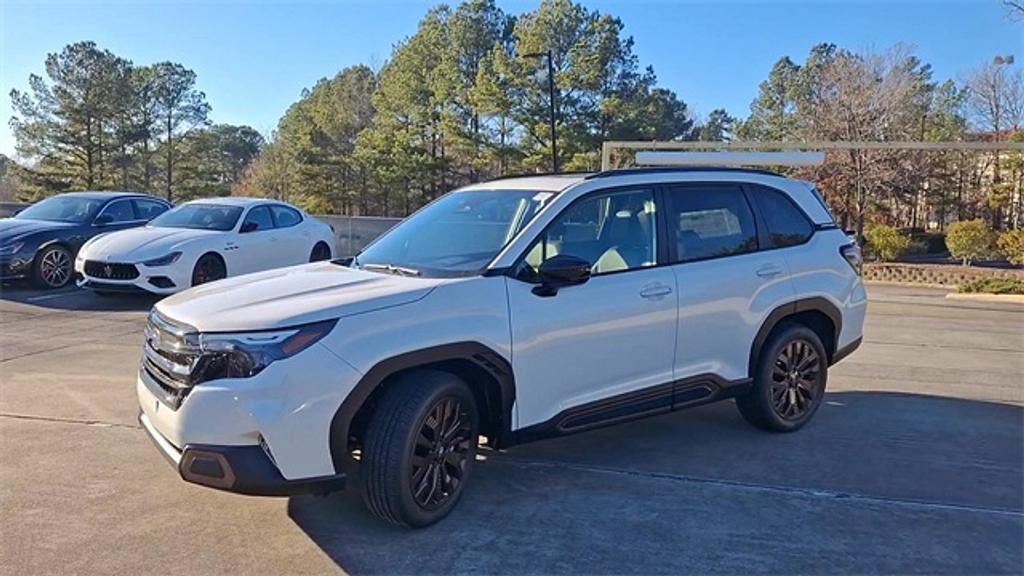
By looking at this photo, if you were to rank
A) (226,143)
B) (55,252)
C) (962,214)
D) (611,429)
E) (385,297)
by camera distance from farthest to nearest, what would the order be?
1. (226,143)
2. (962,214)
3. (55,252)
4. (611,429)
5. (385,297)

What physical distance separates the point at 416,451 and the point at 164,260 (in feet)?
24.9

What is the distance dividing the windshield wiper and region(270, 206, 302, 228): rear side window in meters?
7.73

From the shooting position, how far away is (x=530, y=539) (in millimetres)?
3551

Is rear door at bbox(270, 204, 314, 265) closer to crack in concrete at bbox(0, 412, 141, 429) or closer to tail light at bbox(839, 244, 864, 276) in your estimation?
crack in concrete at bbox(0, 412, 141, 429)

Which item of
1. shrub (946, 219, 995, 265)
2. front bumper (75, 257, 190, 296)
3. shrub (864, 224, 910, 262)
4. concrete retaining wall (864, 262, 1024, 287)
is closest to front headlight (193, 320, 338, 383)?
front bumper (75, 257, 190, 296)

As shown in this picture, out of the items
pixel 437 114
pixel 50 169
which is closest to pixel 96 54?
pixel 50 169

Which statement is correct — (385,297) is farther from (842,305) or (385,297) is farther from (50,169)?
(50,169)

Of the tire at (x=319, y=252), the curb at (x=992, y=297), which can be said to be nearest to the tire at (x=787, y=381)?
the tire at (x=319, y=252)

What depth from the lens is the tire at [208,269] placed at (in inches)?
401

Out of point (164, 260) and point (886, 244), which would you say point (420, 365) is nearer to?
point (164, 260)

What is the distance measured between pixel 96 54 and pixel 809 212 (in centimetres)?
4555

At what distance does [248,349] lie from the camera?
3.21m

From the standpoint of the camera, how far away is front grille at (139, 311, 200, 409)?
10.9ft

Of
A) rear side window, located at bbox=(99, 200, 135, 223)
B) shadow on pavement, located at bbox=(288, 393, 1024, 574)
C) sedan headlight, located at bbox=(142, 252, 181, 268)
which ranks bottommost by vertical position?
shadow on pavement, located at bbox=(288, 393, 1024, 574)
